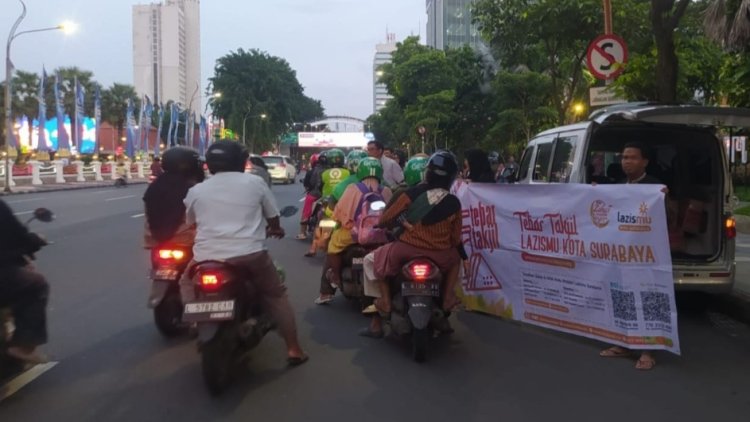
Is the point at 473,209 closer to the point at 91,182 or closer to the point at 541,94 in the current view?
the point at 541,94

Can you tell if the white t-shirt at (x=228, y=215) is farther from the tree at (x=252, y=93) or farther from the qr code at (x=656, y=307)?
Result: the tree at (x=252, y=93)

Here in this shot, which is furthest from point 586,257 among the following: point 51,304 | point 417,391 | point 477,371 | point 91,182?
point 91,182

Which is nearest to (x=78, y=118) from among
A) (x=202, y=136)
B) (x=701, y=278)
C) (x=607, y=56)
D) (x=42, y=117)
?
(x=42, y=117)

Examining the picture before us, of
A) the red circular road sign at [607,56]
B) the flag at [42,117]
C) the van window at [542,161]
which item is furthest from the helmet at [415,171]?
the flag at [42,117]

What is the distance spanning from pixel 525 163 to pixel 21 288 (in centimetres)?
638

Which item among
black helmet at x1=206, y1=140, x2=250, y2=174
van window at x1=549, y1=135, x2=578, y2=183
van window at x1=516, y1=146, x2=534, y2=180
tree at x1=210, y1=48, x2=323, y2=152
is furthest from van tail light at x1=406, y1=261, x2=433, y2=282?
tree at x1=210, y1=48, x2=323, y2=152

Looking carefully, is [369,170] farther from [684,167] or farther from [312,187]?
[312,187]

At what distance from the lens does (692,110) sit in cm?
647

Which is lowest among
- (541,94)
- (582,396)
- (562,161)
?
(582,396)

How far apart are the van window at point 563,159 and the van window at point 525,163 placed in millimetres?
1181

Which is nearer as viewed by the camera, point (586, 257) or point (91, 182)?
point (586, 257)

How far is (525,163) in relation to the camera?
9.59 metres

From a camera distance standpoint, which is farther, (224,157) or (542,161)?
(542,161)

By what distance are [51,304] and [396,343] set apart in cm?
391
